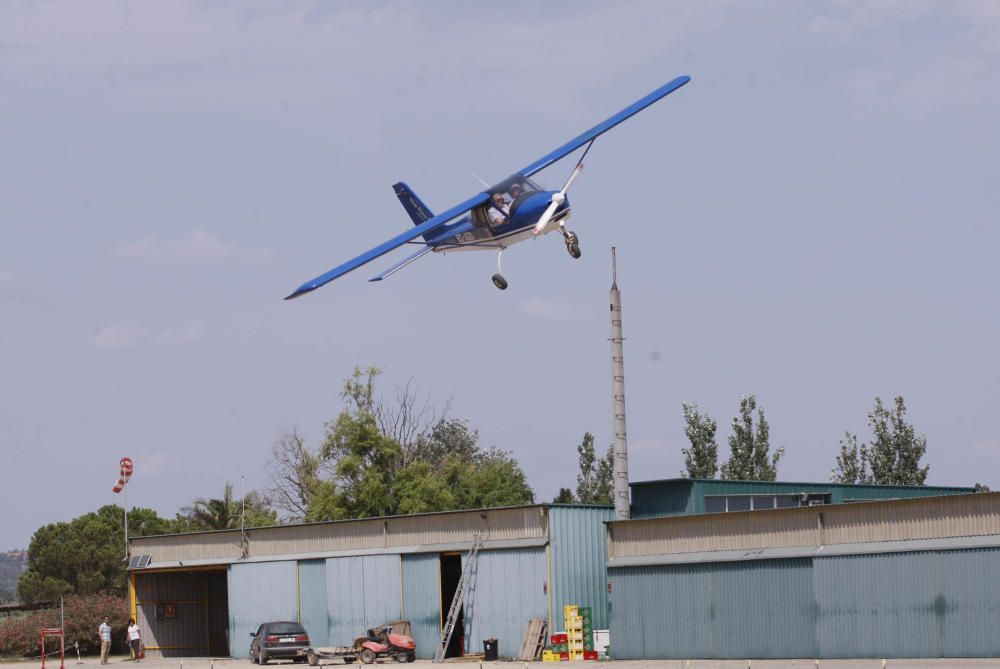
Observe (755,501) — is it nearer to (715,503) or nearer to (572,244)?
→ (715,503)

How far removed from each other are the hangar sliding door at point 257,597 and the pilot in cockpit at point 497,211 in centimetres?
1792

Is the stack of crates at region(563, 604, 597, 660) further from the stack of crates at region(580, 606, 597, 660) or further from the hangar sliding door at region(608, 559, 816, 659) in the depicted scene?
the hangar sliding door at region(608, 559, 816, 659)

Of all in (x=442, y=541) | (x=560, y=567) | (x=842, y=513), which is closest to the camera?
(x=842, y=513)

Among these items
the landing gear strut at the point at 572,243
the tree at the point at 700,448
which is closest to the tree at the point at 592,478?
the tree at the point at 700,448

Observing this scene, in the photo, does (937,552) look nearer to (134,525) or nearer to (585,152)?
(585,152)

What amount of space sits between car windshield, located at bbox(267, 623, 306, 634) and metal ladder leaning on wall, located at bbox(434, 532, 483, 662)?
4761 millimetres

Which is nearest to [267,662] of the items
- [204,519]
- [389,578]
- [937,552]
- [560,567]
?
[389,578]

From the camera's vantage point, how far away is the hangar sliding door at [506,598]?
38.8 meters

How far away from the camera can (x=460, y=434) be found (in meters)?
112

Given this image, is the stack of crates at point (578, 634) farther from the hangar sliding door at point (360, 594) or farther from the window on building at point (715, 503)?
the window on building at point (715, 503)

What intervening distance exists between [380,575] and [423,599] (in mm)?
2232

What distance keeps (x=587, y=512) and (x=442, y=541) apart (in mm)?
4919

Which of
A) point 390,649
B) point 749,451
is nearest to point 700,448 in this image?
point 749,451

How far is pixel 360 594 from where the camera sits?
4416cm
